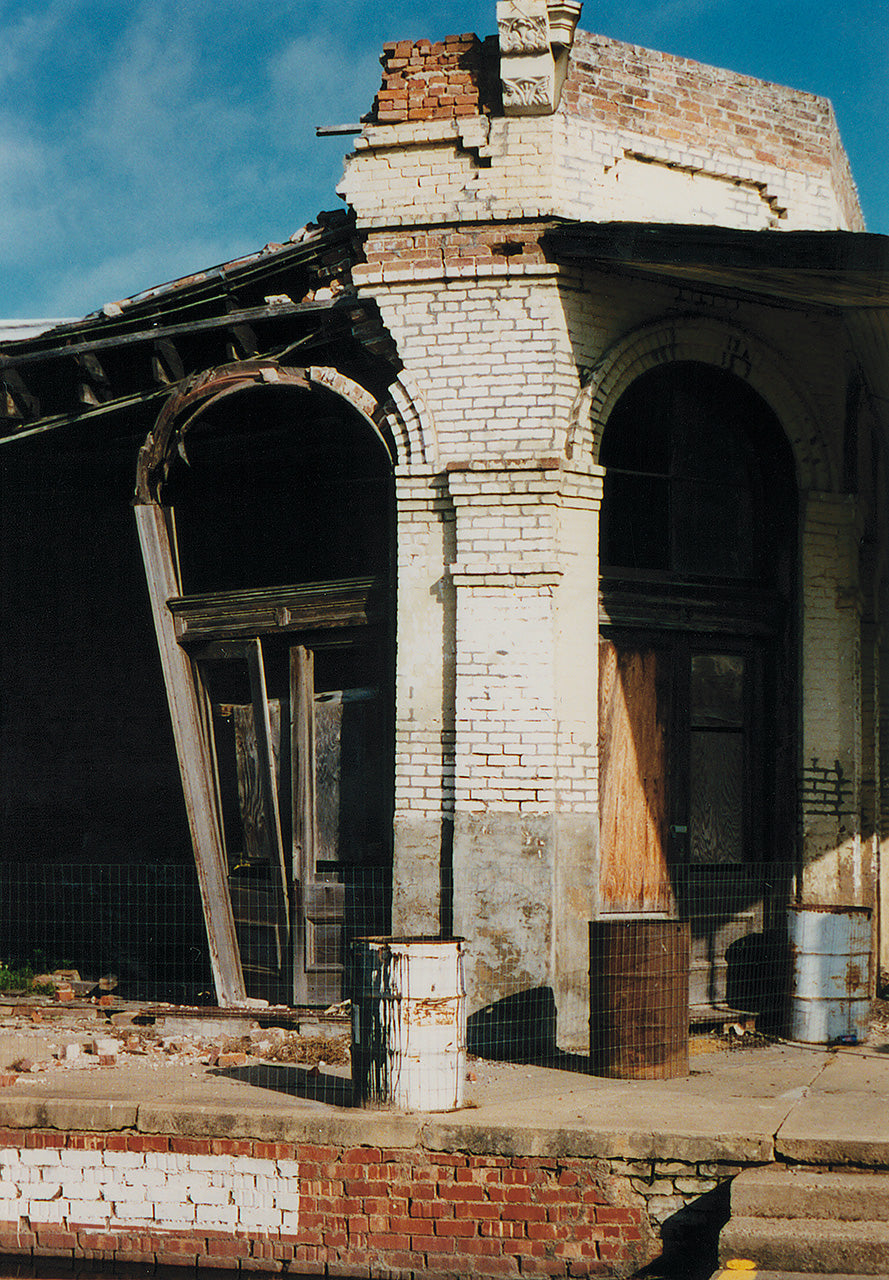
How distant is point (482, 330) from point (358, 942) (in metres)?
4.14

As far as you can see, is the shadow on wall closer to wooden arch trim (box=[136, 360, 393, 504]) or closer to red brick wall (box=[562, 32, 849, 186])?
wooden arch trim (box=[136, 360, 393, 504])

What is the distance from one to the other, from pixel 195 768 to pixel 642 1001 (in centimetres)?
368

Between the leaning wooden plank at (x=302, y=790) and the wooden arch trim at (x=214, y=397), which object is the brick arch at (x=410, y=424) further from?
the leaning wooden plank at (x=302, y=790)

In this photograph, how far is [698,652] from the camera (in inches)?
338

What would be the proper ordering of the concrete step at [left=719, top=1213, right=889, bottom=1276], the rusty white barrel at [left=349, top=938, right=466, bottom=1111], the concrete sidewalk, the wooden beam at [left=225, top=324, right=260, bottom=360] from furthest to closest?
1. the wooden beam at [left=225, top=324, right=260, bottom=360]
2. the rusty white barrel at [left=349, top=938, right=466, bottom=1111]
3. the concrete sidewalk
4. the concrete step at [left=719, top=1213, right=889, bottom=1276]

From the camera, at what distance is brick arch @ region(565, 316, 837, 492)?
25.9ft

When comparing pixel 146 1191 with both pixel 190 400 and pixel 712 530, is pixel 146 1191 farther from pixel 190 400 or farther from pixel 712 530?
pixel 712 530

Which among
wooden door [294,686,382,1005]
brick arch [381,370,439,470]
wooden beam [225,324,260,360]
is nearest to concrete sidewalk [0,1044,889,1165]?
wooden door [294,686,382,1005]

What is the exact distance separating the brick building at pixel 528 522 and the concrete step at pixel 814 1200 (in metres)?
2.44

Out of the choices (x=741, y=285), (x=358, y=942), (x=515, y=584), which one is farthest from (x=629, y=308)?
(x=358, y=942)

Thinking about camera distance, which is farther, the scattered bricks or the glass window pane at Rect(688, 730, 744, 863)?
the glass window pane at Rect(688, 730, 744, 863)

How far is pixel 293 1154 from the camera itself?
Result: 5.41 m

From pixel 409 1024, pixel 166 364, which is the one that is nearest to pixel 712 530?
pixel 166 364

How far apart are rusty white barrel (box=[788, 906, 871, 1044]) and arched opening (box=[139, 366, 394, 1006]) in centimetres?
272
